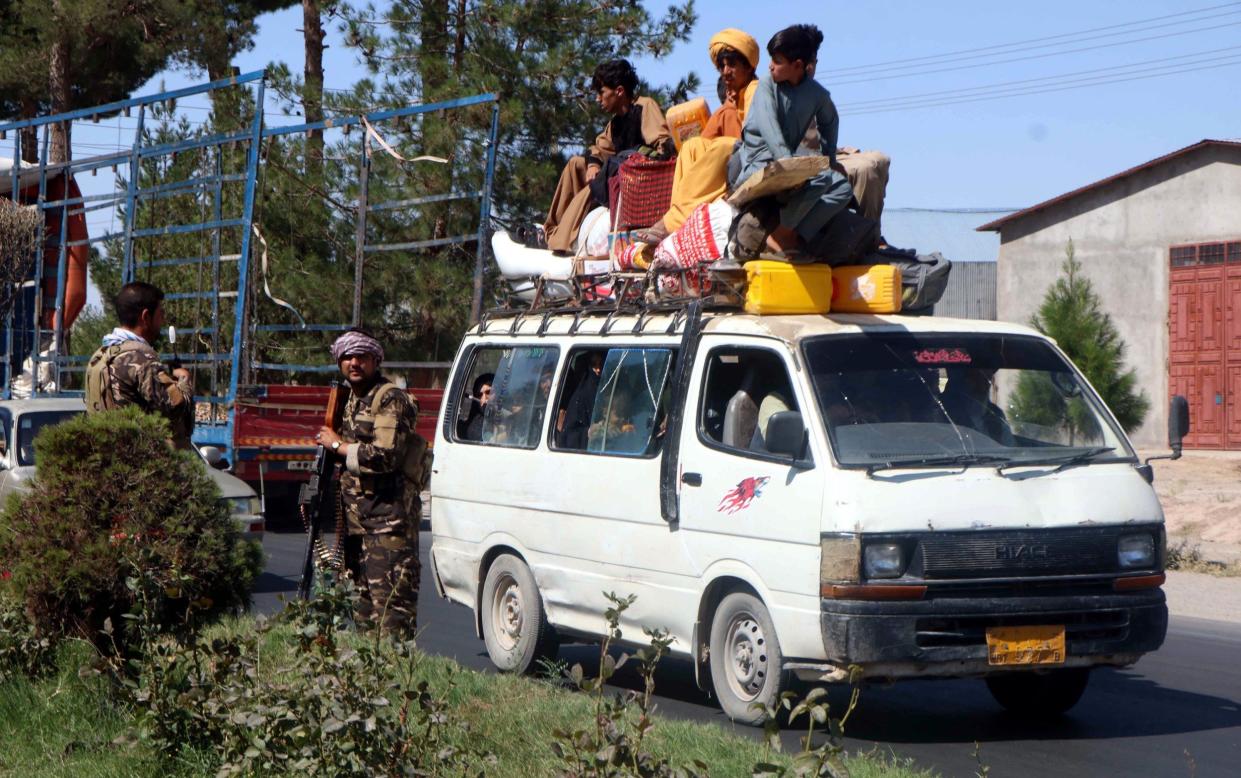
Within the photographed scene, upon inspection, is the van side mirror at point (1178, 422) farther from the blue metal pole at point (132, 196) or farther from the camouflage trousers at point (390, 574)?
the blue metal pole at point (132, 196)

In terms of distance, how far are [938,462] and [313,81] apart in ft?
53.4

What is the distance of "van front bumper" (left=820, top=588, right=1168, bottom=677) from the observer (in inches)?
257

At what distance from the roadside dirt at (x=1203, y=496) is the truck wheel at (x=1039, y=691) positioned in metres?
6.84

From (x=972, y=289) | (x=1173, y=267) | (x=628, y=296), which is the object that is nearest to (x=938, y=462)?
(x=628, y=296)

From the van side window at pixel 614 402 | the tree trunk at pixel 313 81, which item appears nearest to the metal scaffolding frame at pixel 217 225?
the tree trunk at pixel 313 81

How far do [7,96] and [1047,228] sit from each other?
66.7 ft

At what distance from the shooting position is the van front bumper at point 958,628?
6531mm

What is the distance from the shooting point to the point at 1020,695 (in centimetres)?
769

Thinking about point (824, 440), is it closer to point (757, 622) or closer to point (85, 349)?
point (757, 622)

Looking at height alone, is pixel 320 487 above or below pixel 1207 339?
below

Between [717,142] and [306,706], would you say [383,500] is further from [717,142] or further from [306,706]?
[306,706]

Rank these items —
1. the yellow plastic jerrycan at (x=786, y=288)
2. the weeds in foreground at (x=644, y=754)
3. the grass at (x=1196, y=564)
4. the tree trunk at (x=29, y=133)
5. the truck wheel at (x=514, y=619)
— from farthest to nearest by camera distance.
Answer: the tree trunk at (x=29, y=133), the grass at (x=1196, y=564), the truck wheel at (x=514, y=619), the yellow plastic jerrycan at (x=786, y=288), the weeds in foreground at (x=644, y=754)

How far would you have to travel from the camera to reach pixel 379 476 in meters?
8.03

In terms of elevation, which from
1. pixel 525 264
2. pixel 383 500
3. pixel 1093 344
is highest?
pixel 1093 344
